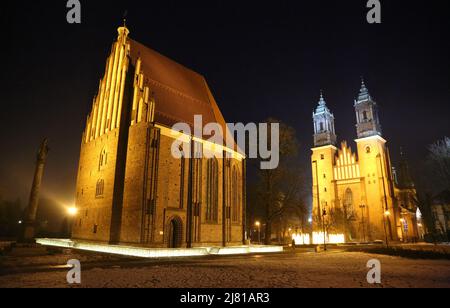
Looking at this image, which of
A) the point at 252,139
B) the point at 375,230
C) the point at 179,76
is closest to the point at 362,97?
the point at 375,230

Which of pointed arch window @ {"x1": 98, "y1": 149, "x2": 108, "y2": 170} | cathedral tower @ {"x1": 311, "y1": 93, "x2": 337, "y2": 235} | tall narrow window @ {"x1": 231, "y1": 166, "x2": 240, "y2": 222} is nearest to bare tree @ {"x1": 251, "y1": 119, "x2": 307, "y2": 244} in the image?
tall narrow window @ {"x1": 231, "y1": 166, "x2": 240, "y2": 222}

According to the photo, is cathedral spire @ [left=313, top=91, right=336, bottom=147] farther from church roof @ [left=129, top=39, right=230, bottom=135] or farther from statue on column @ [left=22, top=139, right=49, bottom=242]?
statue on column @ [left=22, top=139, right=49, bottom=242]

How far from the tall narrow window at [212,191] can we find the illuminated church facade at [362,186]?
98.0 feet

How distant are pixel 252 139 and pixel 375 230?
37409 millimetres

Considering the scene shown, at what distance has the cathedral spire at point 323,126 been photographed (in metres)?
71.1

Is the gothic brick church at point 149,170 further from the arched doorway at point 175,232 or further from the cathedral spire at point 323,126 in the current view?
the cathedral spire at point 323,126

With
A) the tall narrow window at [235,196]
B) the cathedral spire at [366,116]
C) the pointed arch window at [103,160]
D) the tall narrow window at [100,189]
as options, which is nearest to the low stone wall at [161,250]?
the tall narrow window at [100,189]

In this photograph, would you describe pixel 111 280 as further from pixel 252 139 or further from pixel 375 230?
pixel 375 230

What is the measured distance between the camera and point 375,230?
5738 centimetres

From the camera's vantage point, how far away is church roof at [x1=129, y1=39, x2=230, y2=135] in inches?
1115

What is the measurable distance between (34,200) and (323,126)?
63613 mm

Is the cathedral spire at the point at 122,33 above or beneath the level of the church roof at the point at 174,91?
above

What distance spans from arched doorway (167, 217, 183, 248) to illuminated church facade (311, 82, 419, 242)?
113 ft
